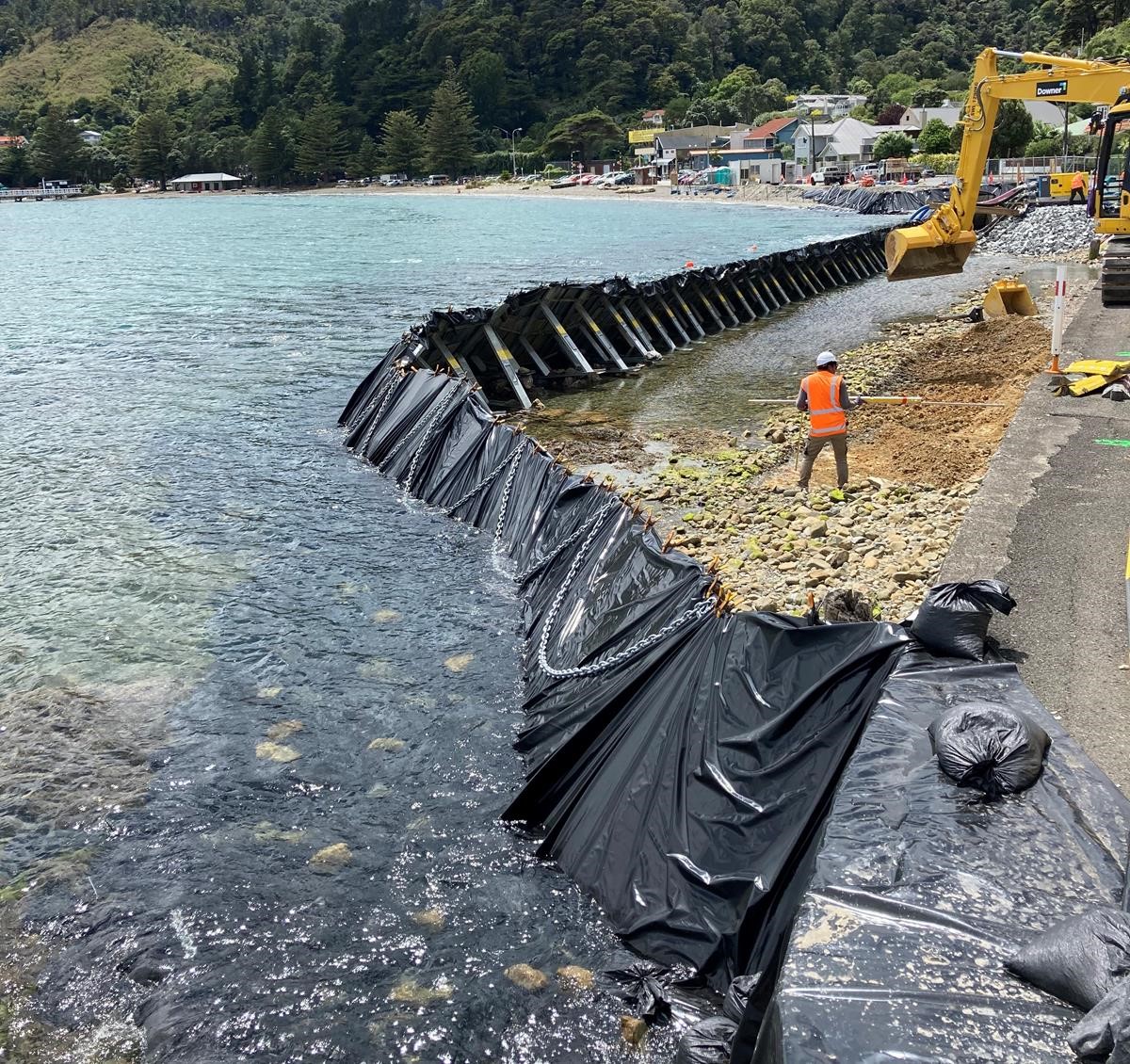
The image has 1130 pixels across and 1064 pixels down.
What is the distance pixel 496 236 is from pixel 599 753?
6435cm

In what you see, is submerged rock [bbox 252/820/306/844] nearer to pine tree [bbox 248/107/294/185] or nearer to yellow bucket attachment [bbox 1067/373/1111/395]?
yellow bucket attachment [bbox 1067/373/1111/395]

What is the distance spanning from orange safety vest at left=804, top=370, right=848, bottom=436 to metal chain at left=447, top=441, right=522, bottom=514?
3.80 meters

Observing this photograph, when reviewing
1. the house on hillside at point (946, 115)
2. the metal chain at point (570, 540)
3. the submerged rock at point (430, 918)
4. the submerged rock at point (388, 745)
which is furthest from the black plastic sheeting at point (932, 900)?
the house on hillside at point (946, 115)

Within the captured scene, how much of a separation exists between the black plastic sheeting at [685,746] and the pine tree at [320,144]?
164 m

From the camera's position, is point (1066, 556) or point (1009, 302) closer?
point (1066, 556)

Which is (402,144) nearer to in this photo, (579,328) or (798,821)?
(579,328)

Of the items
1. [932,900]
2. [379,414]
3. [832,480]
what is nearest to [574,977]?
[932,900]

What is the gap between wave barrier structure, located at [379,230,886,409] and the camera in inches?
772

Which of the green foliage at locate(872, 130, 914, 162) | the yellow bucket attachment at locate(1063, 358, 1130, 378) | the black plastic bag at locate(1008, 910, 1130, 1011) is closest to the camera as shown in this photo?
the black plastic bag at locate(1008, 910, 1130, 1011)

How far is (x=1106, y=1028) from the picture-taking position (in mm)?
3125

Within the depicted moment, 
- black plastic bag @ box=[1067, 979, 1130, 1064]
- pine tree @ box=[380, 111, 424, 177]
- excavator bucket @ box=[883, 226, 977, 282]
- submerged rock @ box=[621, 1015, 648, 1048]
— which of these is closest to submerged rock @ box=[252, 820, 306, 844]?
submerged rock @ box=[621, 1015, 648, 1048]

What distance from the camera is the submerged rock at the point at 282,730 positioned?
843 centimetres

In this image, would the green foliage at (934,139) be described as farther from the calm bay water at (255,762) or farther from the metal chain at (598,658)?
the metal chain at (598,658)

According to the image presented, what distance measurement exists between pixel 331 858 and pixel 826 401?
24.8 feet
